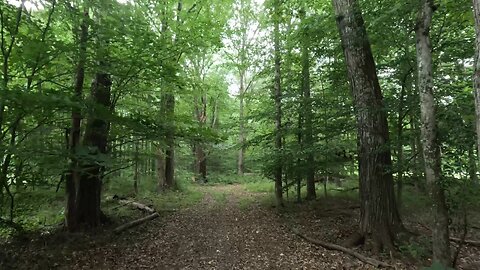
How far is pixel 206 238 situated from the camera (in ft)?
26.3

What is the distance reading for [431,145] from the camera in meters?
4.75

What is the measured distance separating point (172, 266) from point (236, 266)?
4.11ft

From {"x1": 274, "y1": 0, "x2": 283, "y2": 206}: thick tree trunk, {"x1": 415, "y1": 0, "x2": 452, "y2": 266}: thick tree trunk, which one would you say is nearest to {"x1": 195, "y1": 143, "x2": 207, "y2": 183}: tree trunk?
{"x1": 274, "y1": 0, "x2": 283, "y2": 206}: thick tree trunk

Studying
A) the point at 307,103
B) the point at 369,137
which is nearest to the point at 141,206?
the point at 307,103

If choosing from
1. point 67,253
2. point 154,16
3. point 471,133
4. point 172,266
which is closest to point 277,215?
point 172,266

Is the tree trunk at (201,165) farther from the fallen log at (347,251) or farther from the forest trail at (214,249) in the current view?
the fallen log at (347,251)

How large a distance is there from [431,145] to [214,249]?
4.83m

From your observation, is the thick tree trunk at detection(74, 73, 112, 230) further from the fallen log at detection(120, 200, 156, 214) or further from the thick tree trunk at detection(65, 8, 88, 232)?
the fallen log at detection(120, 200, 156, 214)

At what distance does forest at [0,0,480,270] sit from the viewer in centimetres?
520

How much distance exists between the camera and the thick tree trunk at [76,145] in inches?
262

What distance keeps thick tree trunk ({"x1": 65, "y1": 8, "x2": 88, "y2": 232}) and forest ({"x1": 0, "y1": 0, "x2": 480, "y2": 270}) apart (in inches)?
1.3

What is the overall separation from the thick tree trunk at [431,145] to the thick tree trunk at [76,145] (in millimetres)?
6085

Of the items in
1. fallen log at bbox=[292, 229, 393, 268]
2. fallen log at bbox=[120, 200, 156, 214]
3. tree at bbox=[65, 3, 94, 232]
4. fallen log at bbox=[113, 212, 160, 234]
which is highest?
tree at bbox=[65, 3, 94, 232]

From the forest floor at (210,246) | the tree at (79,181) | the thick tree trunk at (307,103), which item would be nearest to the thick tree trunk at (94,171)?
the tree at (79,181)
